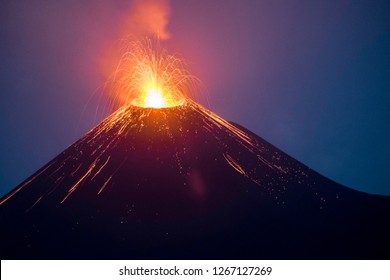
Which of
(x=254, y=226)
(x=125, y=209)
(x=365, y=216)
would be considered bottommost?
(x=125, y=209)

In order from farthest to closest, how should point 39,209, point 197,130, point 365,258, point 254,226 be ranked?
point 197,130 < point 39,209 < point 254,226 < point 365,258
